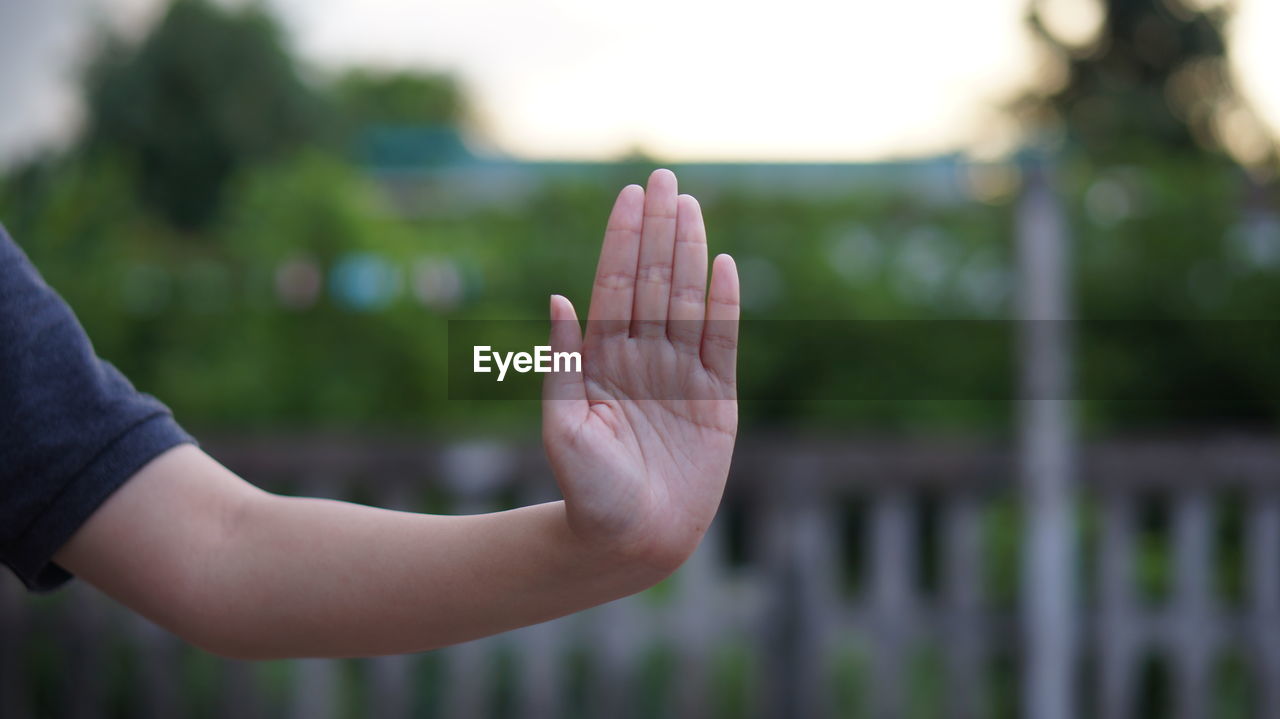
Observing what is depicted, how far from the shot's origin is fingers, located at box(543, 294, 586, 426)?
791 millimetres

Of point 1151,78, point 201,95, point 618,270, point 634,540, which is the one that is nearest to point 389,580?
point 634,540

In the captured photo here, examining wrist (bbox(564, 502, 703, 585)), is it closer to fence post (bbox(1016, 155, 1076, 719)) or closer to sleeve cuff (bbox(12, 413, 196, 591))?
sleeve cuff (bbox(12, 413, 196, 591))

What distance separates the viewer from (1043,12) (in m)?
10.5

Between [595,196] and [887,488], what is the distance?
230 cm

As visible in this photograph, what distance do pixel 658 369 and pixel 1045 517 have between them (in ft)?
6.18

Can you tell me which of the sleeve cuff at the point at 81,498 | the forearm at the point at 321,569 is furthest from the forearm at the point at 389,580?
the sleeve cuff at the point at 81,498

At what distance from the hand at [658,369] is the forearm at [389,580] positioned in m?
0.06

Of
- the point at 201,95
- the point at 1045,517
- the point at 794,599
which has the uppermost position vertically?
the point at 201,95

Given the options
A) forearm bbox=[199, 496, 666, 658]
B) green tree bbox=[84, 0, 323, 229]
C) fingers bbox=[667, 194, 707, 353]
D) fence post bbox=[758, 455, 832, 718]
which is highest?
green tree bbox=[84, 0, 323, 229]

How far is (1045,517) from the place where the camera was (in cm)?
243

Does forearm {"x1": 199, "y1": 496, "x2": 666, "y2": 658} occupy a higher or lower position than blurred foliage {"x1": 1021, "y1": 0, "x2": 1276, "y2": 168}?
lower

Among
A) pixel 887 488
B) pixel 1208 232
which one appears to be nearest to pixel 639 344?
pixel 887 488

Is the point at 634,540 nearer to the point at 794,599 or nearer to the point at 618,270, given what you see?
the point at 618,270

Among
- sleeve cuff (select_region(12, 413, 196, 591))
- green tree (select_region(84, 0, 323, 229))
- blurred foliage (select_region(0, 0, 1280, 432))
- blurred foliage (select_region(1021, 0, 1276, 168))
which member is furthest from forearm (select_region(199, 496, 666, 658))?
green tree (select_region(84, 0, 323, 229))
